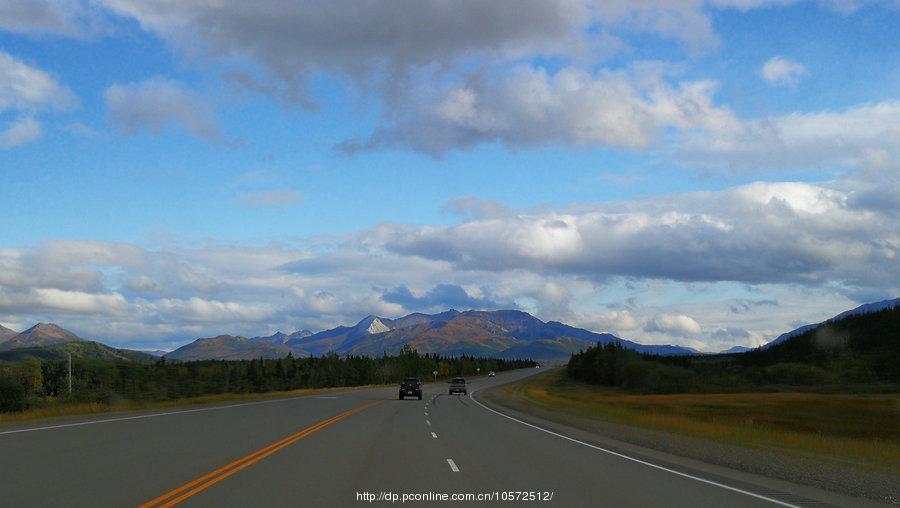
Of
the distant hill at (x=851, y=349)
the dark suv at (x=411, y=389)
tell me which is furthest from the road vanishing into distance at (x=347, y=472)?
the distant hill at (x=851, y=349)

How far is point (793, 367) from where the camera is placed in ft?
452

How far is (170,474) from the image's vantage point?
14266 millimetres

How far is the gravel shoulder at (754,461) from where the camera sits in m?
13.7

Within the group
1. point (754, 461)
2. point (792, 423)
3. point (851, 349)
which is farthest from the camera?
point (851, 349)

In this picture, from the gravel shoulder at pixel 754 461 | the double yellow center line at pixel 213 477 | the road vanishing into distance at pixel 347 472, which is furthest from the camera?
the gravel shoulder at pixel 754 461

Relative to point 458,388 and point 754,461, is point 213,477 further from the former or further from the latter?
point 458,388

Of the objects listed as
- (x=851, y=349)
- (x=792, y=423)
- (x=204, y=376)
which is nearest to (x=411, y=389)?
(x=792, y=423)

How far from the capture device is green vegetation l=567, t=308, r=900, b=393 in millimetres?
122562

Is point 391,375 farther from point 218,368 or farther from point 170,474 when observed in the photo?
point 170,474

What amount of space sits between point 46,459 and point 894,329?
167 metres

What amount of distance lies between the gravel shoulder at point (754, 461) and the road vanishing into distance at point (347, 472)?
1.59 feet

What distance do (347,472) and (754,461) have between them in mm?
9035

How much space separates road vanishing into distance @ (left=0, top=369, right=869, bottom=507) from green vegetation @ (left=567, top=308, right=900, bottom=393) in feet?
334

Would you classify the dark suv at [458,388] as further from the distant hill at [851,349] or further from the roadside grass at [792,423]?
the distant hill at [851,349]
